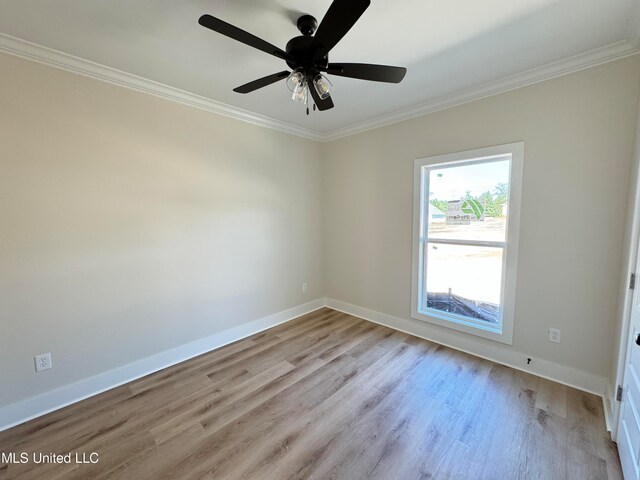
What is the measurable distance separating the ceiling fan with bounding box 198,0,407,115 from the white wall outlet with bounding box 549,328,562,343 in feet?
7.78

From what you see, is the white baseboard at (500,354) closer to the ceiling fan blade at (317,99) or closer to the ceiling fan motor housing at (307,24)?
the ceiling fan blade at (317,99)

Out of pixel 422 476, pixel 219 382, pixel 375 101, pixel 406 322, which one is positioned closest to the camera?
pixel 422 476

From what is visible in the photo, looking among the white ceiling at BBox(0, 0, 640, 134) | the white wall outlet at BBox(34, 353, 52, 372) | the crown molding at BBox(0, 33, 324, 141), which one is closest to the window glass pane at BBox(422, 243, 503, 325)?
the white ceiling at BBox(0, 0, 640, 134)

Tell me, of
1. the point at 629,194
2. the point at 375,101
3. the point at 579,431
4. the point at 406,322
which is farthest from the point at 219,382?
the point at 629,194

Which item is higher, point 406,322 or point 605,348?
point 605,348

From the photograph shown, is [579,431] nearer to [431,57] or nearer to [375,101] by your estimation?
[431,57]

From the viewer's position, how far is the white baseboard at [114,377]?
1.88 metres

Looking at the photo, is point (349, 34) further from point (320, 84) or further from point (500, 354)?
point (500, 354)

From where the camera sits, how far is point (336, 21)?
119 centimetres

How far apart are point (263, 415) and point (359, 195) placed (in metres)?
2.67

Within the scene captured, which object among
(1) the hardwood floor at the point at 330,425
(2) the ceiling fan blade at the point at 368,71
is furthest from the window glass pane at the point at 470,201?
(2) the ceiling fan blade at the point at 368,71

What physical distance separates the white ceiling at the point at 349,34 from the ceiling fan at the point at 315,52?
254mm

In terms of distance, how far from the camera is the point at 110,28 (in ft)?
5.45

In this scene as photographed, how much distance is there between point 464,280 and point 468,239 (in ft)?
1.47
